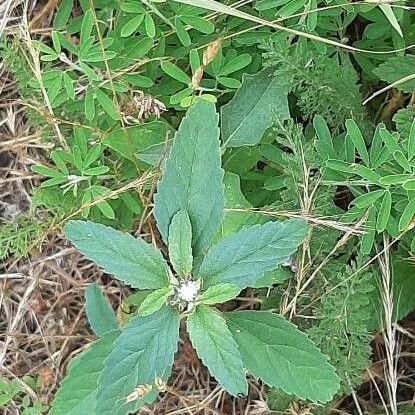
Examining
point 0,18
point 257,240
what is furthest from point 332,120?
point 0,18

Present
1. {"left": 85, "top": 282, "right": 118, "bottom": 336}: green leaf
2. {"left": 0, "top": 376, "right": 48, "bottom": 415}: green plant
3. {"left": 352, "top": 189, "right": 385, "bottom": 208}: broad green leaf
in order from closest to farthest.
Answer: {"left": 352, "top": 189, "right": 385, "bottom": 208}: broad green leaf < {"left": 85, "top": 282, "right": 118, "bottom": 336}: green leaf < {"left": 0, "top": 376, "right": 48, "bottom": 415}: green plant

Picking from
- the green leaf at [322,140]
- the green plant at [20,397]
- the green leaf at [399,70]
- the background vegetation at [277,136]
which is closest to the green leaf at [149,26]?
the background vegetation at [277,136]

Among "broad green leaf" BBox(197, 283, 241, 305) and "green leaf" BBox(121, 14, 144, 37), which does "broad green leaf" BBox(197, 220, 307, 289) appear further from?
"green leaf" BBox(121, 14, 144, 37)

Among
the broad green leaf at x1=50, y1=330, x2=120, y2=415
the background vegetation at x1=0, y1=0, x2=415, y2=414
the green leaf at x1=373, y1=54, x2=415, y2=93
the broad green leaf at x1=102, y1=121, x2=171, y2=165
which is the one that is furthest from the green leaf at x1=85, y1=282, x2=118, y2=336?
the green leaf at x1=373, y1=54, x2=415, y2=93

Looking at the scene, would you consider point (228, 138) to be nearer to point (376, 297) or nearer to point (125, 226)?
point (125, 226)

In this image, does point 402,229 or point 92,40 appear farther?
point 92,40

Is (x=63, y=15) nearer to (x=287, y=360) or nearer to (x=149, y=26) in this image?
(x=149, y=26)
